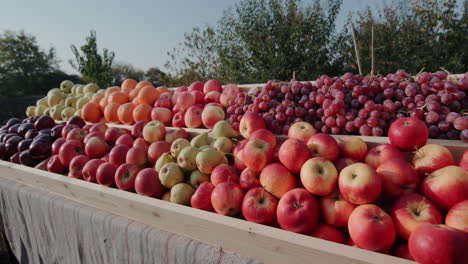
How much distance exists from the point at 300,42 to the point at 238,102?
193 inches

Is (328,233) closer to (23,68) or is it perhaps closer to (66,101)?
(66,101)

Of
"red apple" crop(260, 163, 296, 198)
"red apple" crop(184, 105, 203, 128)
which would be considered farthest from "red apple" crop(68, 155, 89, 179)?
"red apple" crop(260, 163, 296, 198)

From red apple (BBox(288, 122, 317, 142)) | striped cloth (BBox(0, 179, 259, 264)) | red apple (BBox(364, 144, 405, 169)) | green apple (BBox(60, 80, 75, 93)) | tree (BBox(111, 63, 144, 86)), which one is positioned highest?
tree (BBox(111, 63, 144, 86))

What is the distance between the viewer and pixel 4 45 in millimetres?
19672

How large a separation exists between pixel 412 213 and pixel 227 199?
79cm

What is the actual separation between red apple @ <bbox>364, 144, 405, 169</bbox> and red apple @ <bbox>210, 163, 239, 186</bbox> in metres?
0.73

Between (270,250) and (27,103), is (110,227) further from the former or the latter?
→ (27,103)

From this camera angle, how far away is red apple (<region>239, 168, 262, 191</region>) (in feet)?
4.64

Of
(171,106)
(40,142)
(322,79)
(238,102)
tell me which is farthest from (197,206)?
(40,142)

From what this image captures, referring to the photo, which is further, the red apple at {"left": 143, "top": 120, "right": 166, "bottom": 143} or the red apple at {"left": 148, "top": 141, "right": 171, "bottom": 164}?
the red apple at {"left": 143, "top": 120, "right": 166, "bottom": 143}

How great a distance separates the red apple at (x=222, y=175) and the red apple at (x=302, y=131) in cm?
50

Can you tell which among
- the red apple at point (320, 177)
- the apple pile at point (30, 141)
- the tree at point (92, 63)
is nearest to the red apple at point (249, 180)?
the red apple at point (320, 177)

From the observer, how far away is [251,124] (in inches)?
72.6

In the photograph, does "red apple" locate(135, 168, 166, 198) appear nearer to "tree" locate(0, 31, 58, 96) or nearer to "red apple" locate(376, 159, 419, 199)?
"red apple" locate(376, 159, 419, 199)
